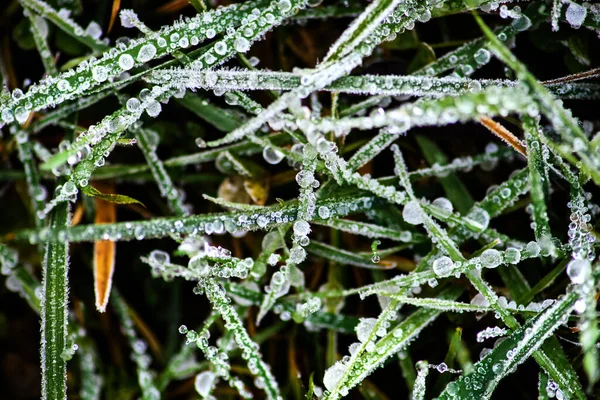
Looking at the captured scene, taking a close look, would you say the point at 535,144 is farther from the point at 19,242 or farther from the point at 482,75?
the point at 19,242

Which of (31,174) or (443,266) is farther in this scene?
(31,174)

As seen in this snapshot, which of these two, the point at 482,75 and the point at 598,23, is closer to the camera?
the point at 598,23

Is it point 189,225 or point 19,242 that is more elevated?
point 19,242

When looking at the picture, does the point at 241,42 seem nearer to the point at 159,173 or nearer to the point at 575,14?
the point at 159,173

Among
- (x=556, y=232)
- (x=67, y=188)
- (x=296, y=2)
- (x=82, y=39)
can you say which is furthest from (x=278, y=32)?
(x=556, y=232)

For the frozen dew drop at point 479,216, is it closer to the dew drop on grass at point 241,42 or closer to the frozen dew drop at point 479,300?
the frozen dew drop at point 479,300

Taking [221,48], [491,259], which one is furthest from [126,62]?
[491,259]
